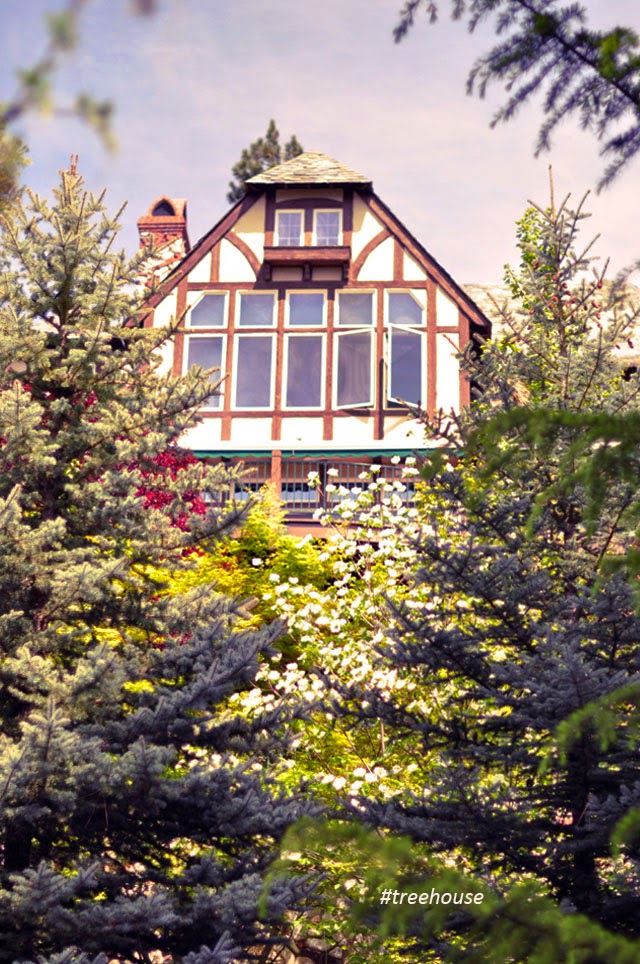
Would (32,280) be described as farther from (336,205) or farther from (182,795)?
(336,205)

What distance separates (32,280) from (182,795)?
183 inches

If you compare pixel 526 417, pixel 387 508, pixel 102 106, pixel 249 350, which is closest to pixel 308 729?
pixel 387 508

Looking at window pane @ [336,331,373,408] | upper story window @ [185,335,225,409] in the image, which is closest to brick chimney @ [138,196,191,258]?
upper story window @ [185,335,225,409]

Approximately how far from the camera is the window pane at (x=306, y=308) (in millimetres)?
23172

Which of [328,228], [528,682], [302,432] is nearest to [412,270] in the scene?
[328,228]

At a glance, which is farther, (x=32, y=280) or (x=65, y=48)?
(x=32, y=280)

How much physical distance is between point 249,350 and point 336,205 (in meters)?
3.74

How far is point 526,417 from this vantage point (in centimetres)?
301

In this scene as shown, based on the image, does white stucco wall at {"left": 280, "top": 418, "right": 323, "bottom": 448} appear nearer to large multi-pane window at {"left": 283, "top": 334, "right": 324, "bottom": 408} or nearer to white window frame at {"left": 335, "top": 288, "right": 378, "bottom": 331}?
large multi-pane window at {"left": 283, "top": 334, "right": 324, "bottom": 408}

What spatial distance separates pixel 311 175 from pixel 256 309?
3.24 meters

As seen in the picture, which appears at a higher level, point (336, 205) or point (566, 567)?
point (336, 205)

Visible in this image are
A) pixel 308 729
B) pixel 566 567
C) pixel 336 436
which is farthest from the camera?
pixel 336 436

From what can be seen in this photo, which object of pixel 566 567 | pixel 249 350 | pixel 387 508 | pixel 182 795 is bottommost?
pixel 182 795

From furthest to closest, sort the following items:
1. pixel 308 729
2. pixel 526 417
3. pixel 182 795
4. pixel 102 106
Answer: pixel 308 729 → pixel 182 795 → pixel 526 417 → pixel 102 106
